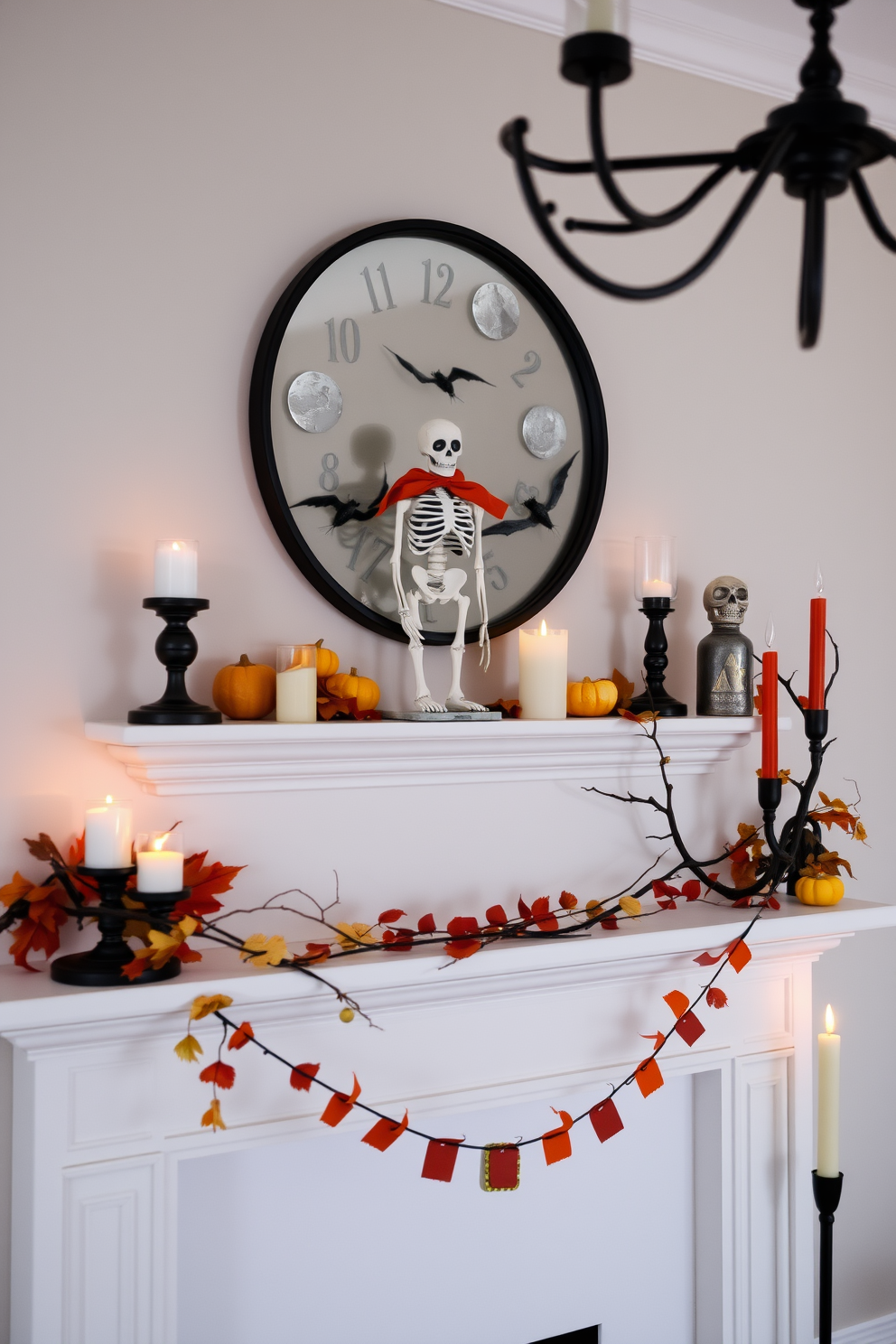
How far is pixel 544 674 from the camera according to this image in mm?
1569

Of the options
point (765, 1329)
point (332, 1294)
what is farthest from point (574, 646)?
point (765, 1329)

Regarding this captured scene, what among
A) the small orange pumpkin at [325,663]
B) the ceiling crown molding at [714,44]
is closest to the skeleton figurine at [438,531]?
the small orange pumpkin at [325,663]

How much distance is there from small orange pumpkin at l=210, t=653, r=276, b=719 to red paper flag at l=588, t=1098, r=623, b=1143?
0.73 m

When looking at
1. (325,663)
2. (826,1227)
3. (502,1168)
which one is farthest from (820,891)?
(325,663)

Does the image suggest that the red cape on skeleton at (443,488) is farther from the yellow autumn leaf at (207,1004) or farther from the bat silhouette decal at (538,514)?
the yellow autumn leaf at (207,1004)

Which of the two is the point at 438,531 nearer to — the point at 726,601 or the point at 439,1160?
the point at 726,601

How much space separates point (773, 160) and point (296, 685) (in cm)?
89

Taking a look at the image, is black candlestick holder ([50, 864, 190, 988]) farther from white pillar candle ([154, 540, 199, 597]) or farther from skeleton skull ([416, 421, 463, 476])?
skeleton skull ([416, 421, 463, 476])

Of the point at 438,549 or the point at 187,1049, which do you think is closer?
the point at 187,1049

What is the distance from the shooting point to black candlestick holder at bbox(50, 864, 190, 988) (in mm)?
1256

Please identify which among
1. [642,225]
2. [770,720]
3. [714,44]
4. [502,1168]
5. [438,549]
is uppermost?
[714,44]

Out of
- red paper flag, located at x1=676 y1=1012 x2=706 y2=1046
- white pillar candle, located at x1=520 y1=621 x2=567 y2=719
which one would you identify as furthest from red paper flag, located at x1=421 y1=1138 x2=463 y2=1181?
white pillar candle, located at x1=520 y1=621 x2=567 y2=719

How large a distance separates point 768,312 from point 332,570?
0.99 m

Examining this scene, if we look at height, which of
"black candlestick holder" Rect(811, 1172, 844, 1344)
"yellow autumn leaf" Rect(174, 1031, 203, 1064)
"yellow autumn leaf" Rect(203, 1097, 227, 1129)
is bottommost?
"black candlestick holder" Rect(811, 1172, 844, 1344)
